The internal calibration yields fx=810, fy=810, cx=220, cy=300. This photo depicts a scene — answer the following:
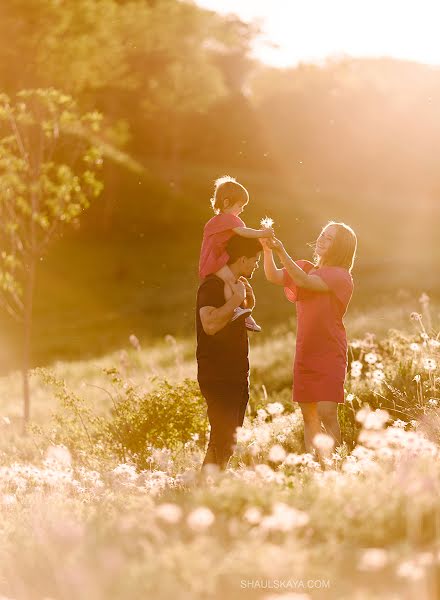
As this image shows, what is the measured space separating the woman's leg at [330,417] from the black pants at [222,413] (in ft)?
2.04

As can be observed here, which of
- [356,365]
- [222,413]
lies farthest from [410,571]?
[356,365]

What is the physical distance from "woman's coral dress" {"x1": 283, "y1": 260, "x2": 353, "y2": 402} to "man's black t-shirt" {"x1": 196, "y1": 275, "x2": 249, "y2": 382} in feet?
1.74

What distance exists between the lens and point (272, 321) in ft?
60.4

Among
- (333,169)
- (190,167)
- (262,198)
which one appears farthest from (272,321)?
(333,169)

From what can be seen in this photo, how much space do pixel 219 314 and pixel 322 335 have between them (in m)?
0.91

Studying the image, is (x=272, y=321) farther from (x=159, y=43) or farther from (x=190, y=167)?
(x=190, y=167)

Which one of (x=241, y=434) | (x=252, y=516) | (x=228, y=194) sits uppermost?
(x=228, y=194)

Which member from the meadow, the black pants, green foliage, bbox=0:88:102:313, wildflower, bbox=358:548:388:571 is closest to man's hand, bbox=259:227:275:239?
the black pants

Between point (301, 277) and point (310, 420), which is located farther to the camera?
point (310, 420)

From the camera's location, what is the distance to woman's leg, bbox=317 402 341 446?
5824 mm

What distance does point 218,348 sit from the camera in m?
5.50

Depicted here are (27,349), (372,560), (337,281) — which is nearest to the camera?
(372,560)

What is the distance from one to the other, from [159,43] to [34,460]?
25.8 m

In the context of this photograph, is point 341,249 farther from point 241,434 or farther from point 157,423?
point 157,423
